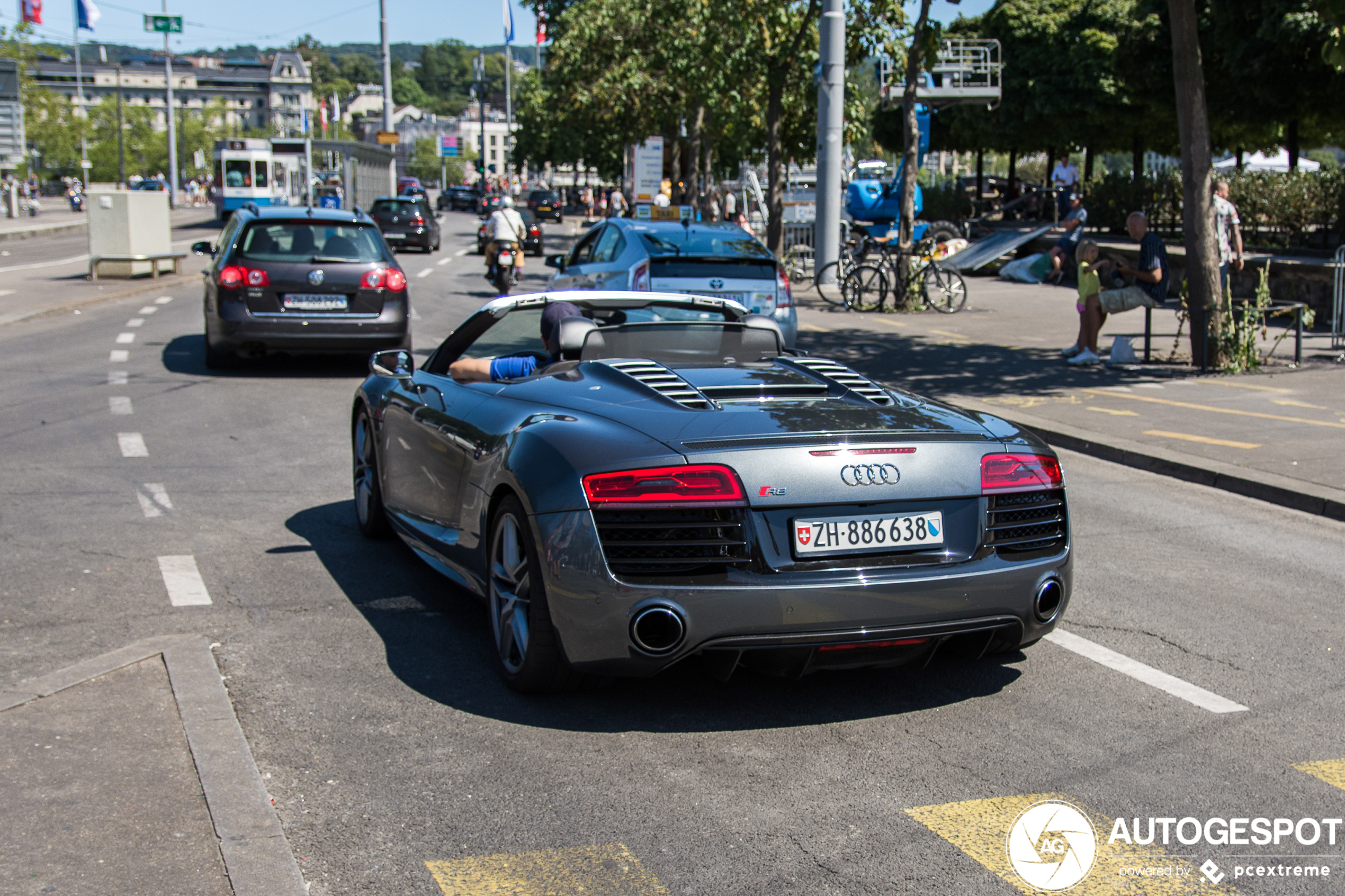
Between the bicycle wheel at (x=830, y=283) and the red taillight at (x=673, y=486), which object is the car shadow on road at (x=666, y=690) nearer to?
the red taillight at (x=673, y=486)

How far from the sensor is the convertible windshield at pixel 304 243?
525 inches

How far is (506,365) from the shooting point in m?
5.57

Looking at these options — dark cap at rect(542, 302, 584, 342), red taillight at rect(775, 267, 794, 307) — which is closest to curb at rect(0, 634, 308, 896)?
dark cap at rect(542, 302, 584, 342)

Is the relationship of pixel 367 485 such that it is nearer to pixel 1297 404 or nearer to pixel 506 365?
pixel 506 365

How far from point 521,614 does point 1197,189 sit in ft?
34.9

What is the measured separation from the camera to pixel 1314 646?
5297 mm

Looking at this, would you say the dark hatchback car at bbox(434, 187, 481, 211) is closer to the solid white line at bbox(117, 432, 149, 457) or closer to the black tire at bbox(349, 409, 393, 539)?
the solid white line at bbox(117, 432, 149, 457)

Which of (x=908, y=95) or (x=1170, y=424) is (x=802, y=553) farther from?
(x=908, y=95)

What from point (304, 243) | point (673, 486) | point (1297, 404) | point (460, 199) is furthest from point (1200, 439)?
point (460, 199)

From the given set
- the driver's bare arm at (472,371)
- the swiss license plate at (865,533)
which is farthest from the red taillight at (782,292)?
the swiss license plate at (865,533)

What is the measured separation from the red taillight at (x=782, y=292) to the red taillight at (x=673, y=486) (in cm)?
946

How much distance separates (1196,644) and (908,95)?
1571 cm

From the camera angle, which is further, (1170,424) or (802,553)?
(1170,424)

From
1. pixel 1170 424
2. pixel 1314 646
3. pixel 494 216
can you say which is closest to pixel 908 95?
pixel 494 216
